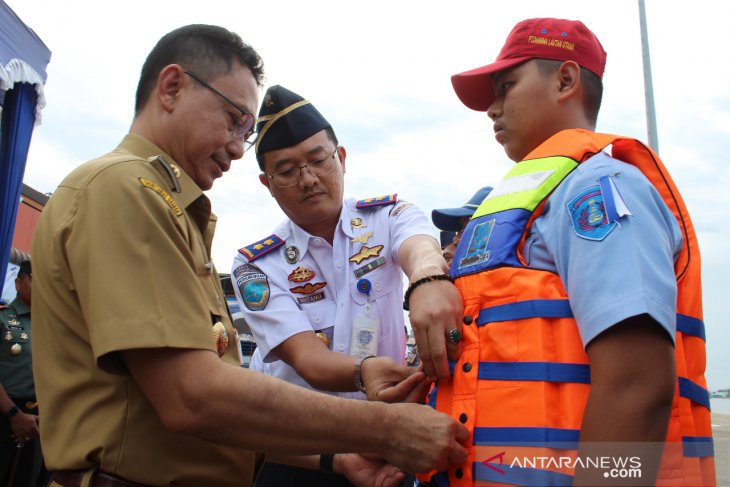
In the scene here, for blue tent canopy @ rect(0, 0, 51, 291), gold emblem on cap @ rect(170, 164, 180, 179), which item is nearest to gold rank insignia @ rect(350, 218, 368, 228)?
gold emblem on cap @ rect(170, 164, 180, 179)

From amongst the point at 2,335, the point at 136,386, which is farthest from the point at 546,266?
the point at 2,335

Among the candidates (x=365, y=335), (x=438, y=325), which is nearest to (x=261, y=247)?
(x=365, y=335)

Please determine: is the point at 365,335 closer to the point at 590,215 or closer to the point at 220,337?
the point at 220,337

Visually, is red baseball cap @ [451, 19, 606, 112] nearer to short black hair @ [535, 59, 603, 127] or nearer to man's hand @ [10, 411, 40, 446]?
short black hair @ [535, 59, 603, 127]

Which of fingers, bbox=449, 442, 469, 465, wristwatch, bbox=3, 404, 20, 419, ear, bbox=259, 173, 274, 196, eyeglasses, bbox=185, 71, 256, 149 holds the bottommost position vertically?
wristwatch, bbox=3, 404, 20, 419

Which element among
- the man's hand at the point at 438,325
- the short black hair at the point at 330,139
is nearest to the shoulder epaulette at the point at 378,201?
the short black hair at the point at 330,139

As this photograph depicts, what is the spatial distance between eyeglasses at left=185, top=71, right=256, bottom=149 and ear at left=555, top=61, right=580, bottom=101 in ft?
3.60

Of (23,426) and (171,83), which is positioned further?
(23,426)

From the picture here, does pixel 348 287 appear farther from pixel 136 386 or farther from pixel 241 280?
pixel 136 386

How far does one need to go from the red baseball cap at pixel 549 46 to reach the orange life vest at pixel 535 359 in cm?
41

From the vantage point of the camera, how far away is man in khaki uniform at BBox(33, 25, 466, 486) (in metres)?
1.58

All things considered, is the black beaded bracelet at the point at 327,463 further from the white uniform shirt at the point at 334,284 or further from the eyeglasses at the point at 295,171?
the eyeglasses at the point at 295,171

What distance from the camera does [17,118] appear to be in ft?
19.4

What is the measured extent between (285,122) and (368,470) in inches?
65.6
